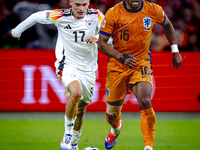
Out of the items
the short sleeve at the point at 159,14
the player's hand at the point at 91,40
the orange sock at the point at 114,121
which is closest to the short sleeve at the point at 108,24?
the player's hand at the point at 91,40

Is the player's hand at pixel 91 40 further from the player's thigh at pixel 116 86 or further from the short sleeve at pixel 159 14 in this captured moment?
the short sleeve at pixel 159 14

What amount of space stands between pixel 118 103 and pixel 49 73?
4.03 m

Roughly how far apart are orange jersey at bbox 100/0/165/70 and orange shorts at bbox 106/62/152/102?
0.44 ft

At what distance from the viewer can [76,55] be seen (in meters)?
6.37

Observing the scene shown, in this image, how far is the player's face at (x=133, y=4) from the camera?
221 inches

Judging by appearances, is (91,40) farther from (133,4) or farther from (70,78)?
(133,4)

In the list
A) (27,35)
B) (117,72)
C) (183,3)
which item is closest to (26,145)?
(117,72)

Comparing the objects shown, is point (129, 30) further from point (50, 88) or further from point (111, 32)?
point (50, 88)

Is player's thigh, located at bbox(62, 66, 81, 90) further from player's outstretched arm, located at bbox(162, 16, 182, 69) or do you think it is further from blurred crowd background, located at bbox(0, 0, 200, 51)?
blurred crowd background, located at bbox(0, 0, 200, 51)

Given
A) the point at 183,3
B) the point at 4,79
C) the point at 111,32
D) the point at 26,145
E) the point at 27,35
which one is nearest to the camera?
the point at 111,32

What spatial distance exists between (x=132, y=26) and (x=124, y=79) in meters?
0.85

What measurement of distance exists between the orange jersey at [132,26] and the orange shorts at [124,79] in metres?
0.13

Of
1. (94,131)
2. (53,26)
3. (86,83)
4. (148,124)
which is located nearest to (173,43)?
(148,124)

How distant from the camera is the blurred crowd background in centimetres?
1066
